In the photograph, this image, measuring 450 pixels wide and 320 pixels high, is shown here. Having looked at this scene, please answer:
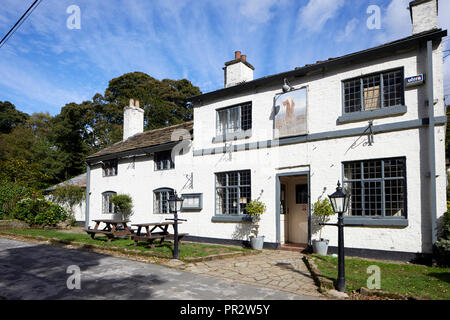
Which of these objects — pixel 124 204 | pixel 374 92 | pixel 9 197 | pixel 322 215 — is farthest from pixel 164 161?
pixel 9 197

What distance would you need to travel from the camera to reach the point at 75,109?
35531 millimetres

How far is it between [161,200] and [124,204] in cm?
243

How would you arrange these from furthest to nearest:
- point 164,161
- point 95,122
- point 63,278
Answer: point 95,122 → point 164,161 → point 63,278

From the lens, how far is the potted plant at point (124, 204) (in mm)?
16406

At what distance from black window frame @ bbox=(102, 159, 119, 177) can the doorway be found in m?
10.6

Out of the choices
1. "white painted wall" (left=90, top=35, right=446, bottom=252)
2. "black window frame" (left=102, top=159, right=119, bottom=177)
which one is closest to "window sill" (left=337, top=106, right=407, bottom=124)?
"white painted wall" (left=90, top=35, right=446, bottom=252)

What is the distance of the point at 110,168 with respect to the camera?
18.8m

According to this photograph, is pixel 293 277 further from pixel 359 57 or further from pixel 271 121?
pixel 359 57

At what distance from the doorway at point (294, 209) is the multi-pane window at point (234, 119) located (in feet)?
9.66
